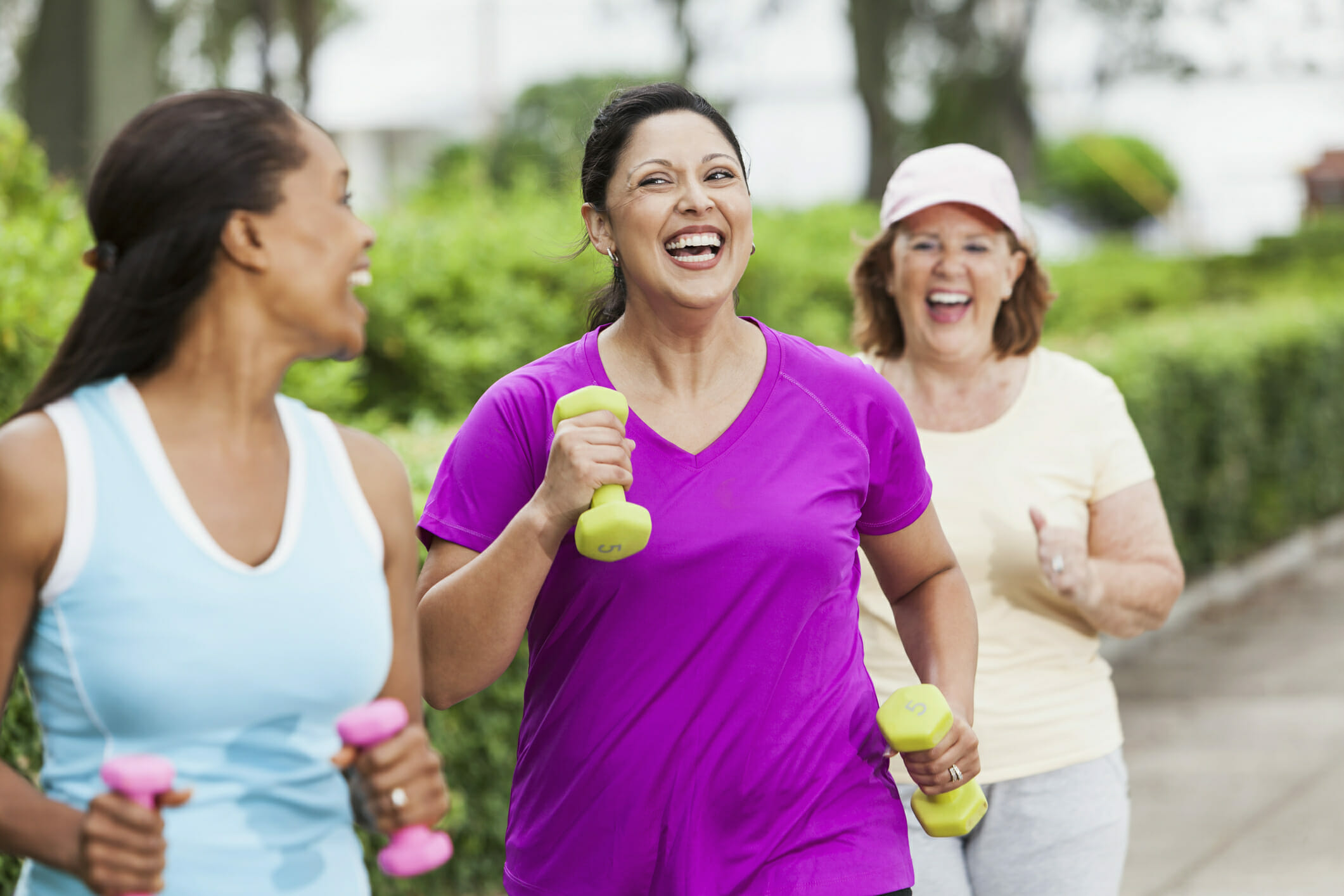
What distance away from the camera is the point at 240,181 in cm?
169

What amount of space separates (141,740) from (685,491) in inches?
36.8

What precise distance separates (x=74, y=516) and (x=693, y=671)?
100 cm

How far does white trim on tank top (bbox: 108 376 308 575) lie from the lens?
1.64 m

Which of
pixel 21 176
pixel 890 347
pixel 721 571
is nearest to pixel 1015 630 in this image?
pixel 890 347

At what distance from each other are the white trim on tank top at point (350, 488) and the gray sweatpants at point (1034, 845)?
60.8 inches

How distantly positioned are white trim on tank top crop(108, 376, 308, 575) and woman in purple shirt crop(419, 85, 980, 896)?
502 mm

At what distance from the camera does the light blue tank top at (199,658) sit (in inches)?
63.3

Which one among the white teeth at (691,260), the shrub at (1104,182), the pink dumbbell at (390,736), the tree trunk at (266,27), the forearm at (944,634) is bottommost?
the forearm at (944,634)

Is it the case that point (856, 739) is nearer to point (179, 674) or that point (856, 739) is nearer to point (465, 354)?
point (179, 674)

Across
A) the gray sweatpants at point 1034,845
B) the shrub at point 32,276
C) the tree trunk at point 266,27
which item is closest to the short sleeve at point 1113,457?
the gray sweatpants at point 1034,845

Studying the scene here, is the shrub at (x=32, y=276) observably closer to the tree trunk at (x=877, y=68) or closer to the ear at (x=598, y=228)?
the ear at (x=598, y=228)

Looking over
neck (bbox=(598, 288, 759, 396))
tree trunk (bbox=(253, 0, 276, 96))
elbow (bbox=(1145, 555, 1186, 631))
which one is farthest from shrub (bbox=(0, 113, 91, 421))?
tree trunk (bbox=(253, 0, 276, 96))

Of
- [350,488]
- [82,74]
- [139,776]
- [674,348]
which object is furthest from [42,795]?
[82,74]

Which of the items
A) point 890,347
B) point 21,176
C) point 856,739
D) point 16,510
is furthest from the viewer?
point 21,176
